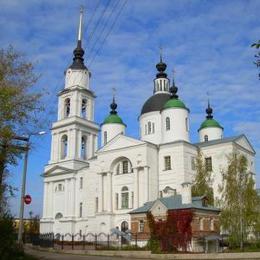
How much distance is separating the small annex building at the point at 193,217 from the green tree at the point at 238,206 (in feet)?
5.77

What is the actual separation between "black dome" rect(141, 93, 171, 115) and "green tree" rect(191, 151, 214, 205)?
10.4 meters

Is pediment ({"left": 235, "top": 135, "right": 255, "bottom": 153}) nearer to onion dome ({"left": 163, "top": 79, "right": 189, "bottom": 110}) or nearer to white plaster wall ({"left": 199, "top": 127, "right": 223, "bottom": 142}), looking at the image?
white plaster wall ({"left": 199, "top": 127, "right": 223, "bottom": 142})

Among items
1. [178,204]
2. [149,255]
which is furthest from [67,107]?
[149,255]

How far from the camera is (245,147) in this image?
55.8 metres

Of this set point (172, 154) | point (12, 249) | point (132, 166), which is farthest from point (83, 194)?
point (12, 249)

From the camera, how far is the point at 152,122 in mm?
59906

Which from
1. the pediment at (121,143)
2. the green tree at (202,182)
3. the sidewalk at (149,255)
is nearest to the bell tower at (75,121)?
the pediment at (121,143)

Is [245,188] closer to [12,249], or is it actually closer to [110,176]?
[110,176]

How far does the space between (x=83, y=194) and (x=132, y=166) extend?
966 cm

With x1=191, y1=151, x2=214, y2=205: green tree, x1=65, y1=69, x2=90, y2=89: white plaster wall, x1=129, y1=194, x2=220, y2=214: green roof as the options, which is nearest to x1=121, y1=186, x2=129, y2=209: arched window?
x1=191, y1=151, x2=214, y2=205: green tree

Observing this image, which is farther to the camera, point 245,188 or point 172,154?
point 172,154

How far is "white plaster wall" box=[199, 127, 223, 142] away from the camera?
202ft

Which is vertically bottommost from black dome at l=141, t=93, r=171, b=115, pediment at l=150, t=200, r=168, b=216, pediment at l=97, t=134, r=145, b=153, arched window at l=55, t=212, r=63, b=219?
pediment at l=150, t=200, r=168, b=216

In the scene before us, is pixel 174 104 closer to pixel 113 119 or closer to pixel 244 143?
pixel 244 143
